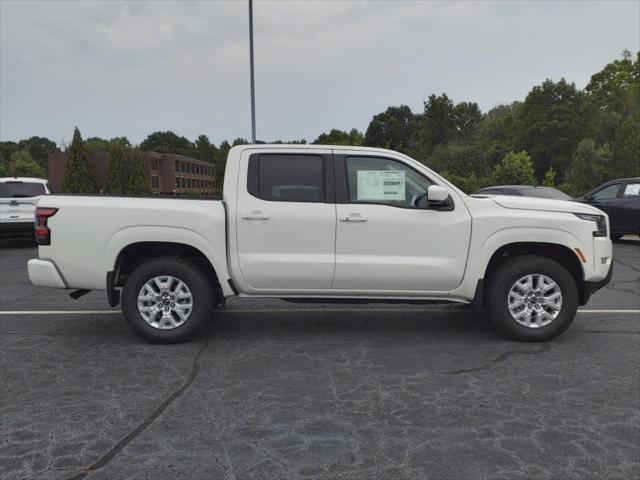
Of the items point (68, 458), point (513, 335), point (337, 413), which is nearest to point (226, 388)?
point (337, 413)

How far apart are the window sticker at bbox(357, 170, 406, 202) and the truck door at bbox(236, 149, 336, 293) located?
0.31 meters

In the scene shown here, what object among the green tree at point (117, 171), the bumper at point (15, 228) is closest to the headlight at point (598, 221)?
the bumper at point (15, 228)

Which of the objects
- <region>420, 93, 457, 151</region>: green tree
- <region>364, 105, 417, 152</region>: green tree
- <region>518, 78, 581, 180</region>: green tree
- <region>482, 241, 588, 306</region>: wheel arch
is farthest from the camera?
<region>364, 105, 417, 152</region>: green tree

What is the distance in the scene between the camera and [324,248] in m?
5.35

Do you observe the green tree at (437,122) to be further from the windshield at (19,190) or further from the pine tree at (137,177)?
the windshield at (19,190)

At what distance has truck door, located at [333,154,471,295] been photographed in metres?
5.32

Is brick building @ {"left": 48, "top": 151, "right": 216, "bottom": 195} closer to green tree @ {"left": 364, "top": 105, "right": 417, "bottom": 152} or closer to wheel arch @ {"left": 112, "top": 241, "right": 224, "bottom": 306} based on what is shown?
green tree @ {"left": 364, "top": 105, "right": 417, "bottom": 152}

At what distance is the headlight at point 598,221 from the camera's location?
5.43 metres

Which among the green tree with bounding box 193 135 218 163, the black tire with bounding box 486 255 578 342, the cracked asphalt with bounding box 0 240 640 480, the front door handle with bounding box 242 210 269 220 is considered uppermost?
the green tree with bounding box 193 135 218 163

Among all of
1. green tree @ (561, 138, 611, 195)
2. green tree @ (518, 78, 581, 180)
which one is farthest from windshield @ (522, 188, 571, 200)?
green tree @ (518, 78, 581, 180)

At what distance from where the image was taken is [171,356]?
5023 millimetres

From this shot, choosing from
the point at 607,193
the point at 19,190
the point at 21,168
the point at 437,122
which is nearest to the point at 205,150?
the point at 21,168

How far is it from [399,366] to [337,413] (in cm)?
114

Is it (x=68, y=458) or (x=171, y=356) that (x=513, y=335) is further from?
(x=68, y=458)
